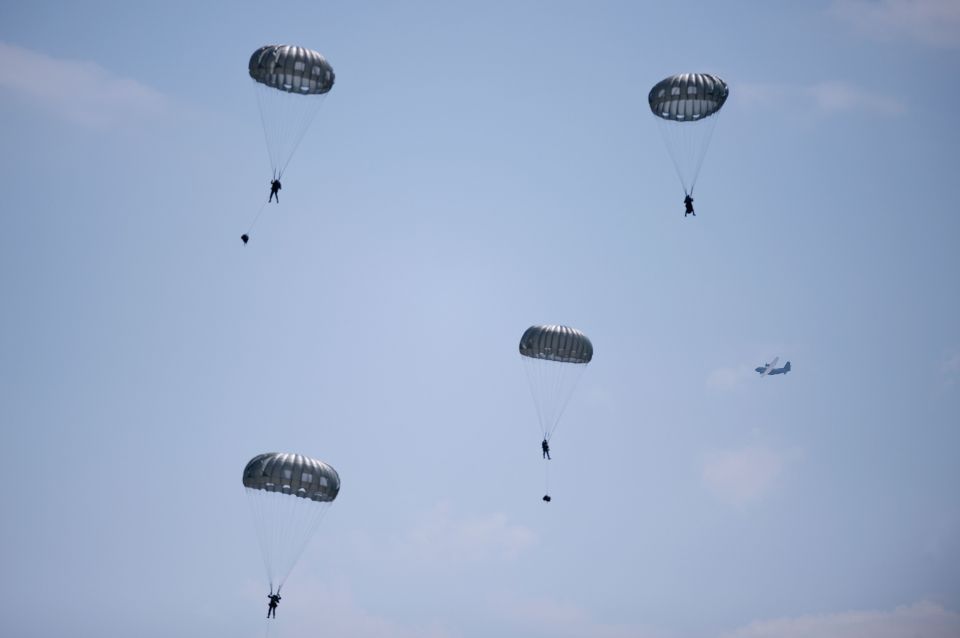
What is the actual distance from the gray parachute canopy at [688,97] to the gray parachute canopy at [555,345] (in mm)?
12534

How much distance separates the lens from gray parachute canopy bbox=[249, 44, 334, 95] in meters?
70.7

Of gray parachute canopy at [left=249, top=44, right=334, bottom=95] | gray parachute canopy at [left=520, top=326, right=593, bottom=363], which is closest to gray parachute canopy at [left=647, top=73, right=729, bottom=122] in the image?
gray parachute canopy at [left=520, top=326, right=593, bottom=363]

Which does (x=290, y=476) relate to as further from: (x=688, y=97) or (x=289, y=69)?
(x=688, y=97)

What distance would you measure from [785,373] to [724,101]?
195ft

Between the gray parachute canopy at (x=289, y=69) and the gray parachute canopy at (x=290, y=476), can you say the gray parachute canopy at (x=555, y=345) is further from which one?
the gray parachute canopy at (x=289, y=69)

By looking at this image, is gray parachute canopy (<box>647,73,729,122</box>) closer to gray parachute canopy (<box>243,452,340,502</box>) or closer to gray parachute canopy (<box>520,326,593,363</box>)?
gray parachute canopy (<box>520,326,593,363</box>)

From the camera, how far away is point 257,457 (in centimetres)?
6831

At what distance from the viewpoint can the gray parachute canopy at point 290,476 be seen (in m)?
66.9

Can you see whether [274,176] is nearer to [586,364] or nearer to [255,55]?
[255,55]

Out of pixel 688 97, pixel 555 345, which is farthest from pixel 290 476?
pixel 688 97

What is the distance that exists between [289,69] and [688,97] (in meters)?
20.6

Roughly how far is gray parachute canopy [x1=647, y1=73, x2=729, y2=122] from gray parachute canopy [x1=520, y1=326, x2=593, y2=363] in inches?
493

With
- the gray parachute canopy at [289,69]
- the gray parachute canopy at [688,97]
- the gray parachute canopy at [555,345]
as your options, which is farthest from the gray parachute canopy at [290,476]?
the gray parachute canopy at [688,97]

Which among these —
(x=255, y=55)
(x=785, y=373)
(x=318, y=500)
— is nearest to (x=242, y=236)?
(x=255, y=55)
